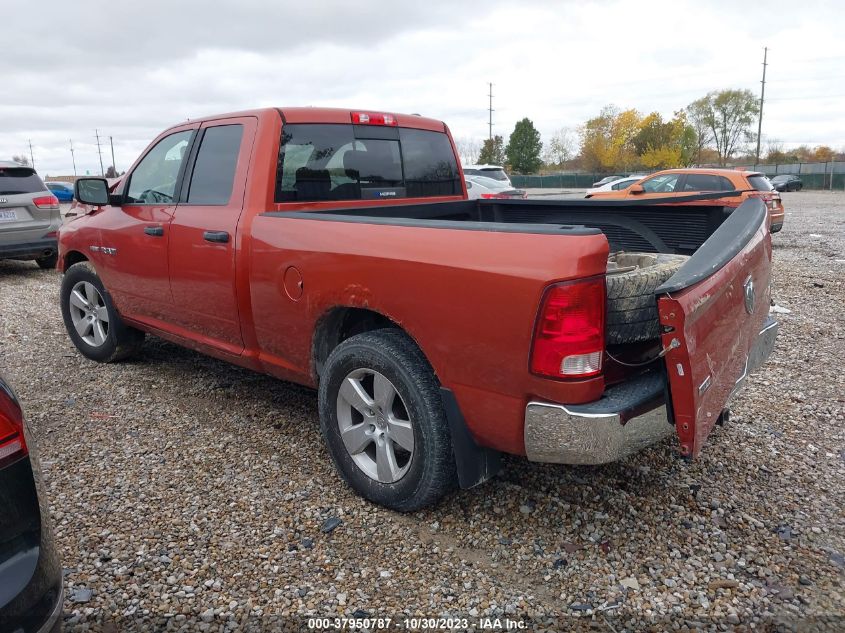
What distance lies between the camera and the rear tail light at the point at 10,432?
1800mm

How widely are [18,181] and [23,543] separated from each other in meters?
9.66

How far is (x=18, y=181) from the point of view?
9.63 meters

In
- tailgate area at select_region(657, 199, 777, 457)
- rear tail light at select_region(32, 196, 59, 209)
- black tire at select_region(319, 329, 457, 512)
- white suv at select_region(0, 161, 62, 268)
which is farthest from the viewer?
rear tail light at select_region(32, 196, 59, 209)

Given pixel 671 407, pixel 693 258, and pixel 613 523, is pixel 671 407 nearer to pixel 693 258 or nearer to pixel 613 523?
pixel 693 258

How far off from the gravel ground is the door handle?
1.22 meters

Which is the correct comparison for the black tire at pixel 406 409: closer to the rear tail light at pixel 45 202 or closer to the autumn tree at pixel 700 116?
the rear tail light at pixel 45 202

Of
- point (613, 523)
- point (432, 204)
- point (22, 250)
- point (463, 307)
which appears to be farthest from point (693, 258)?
point (22, 250)

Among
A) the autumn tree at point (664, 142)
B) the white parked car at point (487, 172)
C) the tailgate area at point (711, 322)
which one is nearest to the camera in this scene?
the tailgate area at point (711, 322)

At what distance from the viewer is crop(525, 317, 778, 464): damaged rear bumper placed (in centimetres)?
236

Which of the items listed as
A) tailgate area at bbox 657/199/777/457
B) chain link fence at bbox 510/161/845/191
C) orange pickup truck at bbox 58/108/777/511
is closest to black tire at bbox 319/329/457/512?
orange pickup truck at bbox 58/108/777/511

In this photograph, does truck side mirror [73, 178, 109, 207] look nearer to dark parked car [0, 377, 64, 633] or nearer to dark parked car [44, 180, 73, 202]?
dark parked car [0, 377, 64, 633]

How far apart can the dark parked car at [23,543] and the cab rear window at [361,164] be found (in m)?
2.13

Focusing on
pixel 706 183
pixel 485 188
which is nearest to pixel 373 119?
pixel 706 183

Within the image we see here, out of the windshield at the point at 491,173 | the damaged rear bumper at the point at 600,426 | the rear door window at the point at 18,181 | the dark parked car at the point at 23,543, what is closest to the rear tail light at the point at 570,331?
the damaged rear bumper at the point at 600,426
